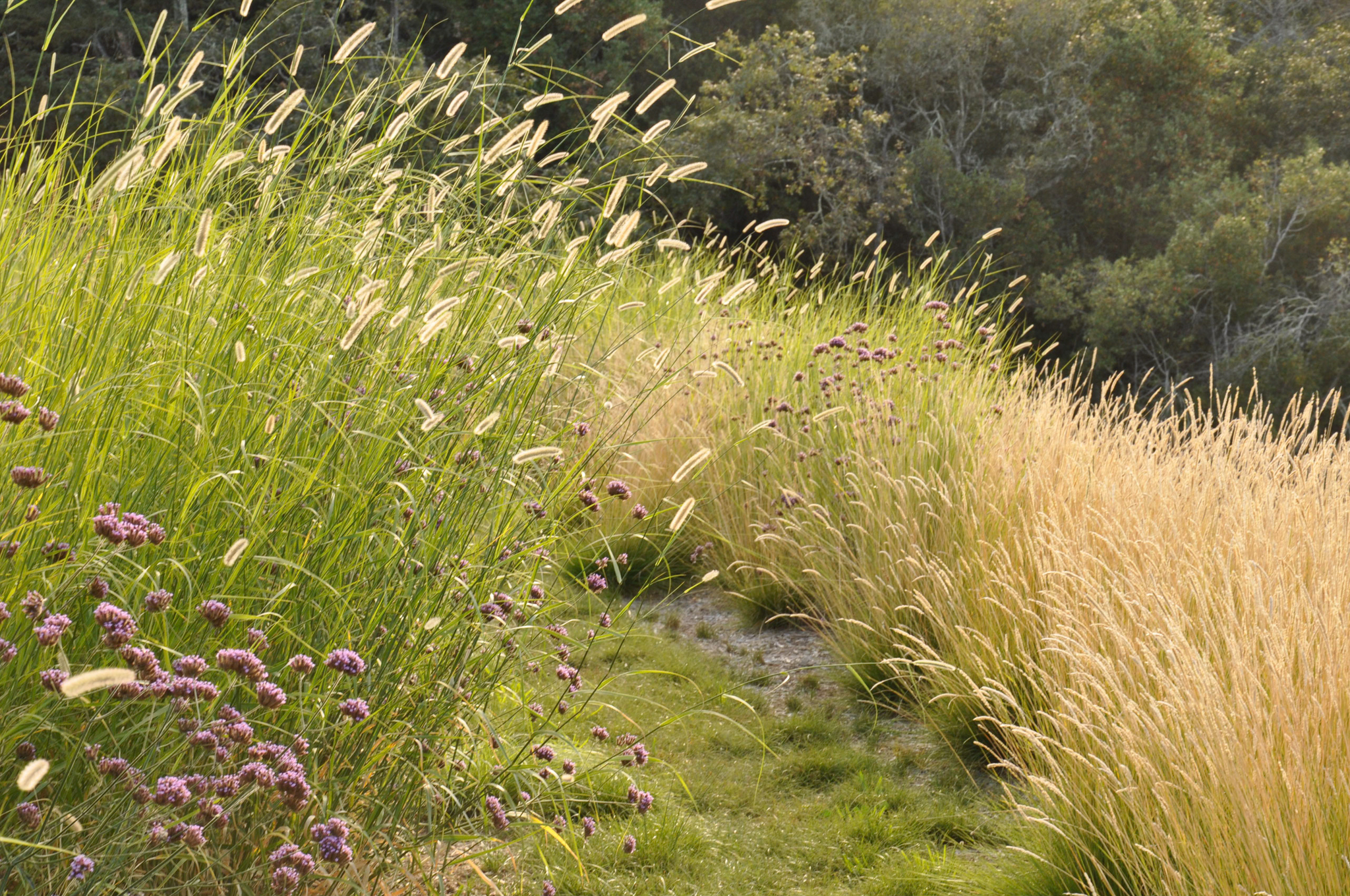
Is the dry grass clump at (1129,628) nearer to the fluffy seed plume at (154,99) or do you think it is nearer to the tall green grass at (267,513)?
the tall green grass at (267,513)

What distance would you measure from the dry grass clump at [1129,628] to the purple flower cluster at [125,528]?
71.9 inches

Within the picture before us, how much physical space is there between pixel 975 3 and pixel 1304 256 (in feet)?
20.7

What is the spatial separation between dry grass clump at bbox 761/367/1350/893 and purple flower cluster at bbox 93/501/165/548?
71.9 inches

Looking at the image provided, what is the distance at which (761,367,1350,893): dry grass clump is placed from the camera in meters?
2.14

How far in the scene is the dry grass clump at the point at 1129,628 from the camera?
214cm

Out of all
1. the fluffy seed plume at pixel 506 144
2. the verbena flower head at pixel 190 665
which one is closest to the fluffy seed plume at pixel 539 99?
the fluffy seed plume at pixel 506 144

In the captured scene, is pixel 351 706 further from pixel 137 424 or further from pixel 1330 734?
pixel 1330 734

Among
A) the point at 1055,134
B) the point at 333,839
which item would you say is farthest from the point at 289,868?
the point at 1055,134

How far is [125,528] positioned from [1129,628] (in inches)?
111

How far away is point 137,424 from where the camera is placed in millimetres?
2088

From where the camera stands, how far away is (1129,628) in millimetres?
3213

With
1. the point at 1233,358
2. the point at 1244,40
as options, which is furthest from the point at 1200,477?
the point at 1244,40

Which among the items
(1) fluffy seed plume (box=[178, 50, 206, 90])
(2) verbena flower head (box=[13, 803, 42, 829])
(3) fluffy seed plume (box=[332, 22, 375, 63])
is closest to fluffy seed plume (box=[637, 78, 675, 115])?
(3) fluffy seed plume (box=[332, 22, 375, 63])

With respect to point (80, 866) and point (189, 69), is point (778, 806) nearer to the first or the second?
point (80, 866)
